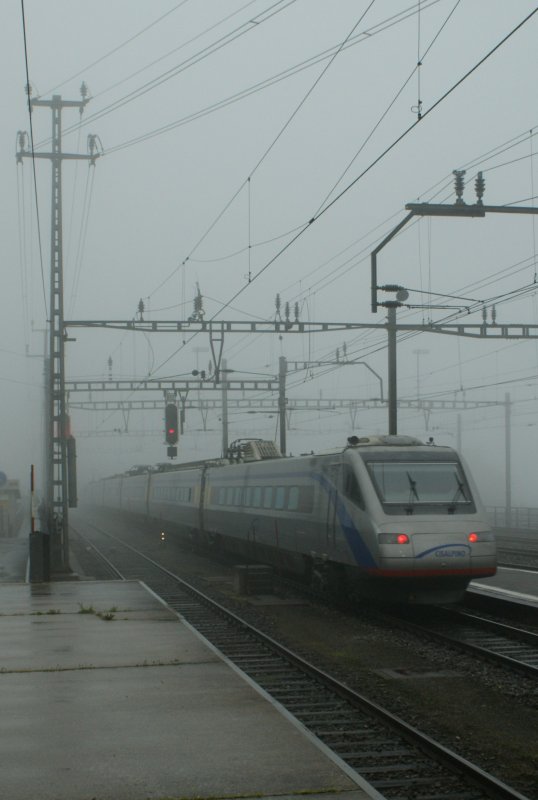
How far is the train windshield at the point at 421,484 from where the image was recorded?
15.4 m

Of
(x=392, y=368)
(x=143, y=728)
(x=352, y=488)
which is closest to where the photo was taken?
(x=143, y=728)

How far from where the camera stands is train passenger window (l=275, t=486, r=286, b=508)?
20697 millimetres

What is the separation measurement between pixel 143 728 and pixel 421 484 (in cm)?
847

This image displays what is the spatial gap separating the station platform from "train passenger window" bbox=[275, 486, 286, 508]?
7.16 metres

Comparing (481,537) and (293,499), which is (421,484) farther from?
(293,499)

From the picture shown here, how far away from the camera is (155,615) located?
1551 centimetres

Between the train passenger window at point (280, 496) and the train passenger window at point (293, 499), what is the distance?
60 centimetres

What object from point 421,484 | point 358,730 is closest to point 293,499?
point 421,484

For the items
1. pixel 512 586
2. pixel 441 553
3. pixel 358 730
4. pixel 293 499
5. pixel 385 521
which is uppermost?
pixel 293 499

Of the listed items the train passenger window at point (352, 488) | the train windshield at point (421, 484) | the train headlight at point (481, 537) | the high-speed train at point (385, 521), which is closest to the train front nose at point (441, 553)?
the high-speed train at point (385, 521)

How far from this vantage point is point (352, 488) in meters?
15.9

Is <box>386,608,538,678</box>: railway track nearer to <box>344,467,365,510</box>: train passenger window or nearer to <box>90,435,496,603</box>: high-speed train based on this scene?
<box>90,435,496,603</box>: high-speed train

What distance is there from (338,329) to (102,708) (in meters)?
19.8

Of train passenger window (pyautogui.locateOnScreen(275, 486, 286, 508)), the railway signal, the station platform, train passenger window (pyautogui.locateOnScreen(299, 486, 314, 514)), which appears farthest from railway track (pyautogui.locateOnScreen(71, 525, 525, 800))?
the railway signal
